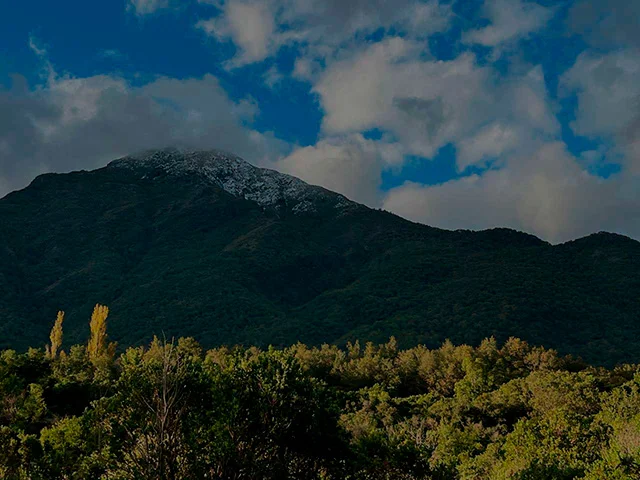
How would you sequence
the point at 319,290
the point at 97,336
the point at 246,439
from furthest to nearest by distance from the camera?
the point at 319,290, the point at 97,336, the point at 246,439

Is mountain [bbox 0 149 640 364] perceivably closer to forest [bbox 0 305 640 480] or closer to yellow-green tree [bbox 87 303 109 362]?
yellow-green tree [bbox 87 303 109 362]

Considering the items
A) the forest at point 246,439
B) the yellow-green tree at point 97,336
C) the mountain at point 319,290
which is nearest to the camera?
the forest at point 246,439

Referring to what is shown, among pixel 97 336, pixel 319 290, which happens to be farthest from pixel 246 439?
pixel 319 290

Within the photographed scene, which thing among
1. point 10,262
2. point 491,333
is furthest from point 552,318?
point 10,262

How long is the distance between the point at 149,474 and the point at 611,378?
6069 cm

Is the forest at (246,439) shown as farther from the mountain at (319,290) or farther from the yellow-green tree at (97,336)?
the mountain at (319,290)

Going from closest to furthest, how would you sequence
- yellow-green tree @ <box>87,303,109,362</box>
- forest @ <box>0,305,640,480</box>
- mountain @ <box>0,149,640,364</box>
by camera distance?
forest @ <box>0,305,640,480</box> → yellow-green tree @ <box>87,303,109,362</box> → mountain @ <box>0,149,640,364</box>

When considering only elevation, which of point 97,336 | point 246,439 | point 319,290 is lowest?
point 97,336

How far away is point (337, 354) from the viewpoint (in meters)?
84.5

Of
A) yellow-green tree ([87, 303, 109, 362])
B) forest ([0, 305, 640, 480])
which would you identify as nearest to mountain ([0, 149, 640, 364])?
yellow-green tree ([87, 303, 109, 362])

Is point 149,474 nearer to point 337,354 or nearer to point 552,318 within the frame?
point 337,354

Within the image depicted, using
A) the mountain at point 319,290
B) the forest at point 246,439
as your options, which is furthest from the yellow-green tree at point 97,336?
the mountain at point 319,290

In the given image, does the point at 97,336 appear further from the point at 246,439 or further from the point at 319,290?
the point at 319,290

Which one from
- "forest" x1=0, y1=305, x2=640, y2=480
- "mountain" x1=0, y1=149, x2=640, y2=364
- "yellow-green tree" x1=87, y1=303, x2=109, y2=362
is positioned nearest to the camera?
"forest" x1=0, y1=305, x2=640, y2=480
